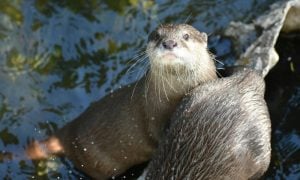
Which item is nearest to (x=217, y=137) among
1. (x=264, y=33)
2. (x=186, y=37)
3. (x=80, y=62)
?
(x=186, y=37)

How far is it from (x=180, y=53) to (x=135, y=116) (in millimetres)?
585

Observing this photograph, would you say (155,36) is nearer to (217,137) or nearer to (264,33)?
(217,137)

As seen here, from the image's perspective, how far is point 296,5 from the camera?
16.1 ft

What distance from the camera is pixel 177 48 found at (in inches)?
155

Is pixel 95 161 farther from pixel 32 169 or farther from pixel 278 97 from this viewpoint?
pixel 278 97

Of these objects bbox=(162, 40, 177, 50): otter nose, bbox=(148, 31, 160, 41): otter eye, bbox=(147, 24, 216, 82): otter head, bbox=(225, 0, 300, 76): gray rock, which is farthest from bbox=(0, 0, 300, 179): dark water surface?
bbox=(162, 40, 177, 50): otter nose

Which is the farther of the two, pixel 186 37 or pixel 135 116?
pixel 135 116

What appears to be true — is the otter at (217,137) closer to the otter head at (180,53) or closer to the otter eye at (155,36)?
the otter head at (180,53)

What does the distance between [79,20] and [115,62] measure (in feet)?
1.53

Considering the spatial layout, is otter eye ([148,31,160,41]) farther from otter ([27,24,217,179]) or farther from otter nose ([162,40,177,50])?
otter nose ([162,40,177,50])

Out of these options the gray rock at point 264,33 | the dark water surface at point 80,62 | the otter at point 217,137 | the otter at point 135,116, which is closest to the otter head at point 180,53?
the otter at point 135,116

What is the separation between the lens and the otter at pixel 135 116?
414cm

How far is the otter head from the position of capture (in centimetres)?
391

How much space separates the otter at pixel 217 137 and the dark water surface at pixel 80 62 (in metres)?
0.59
